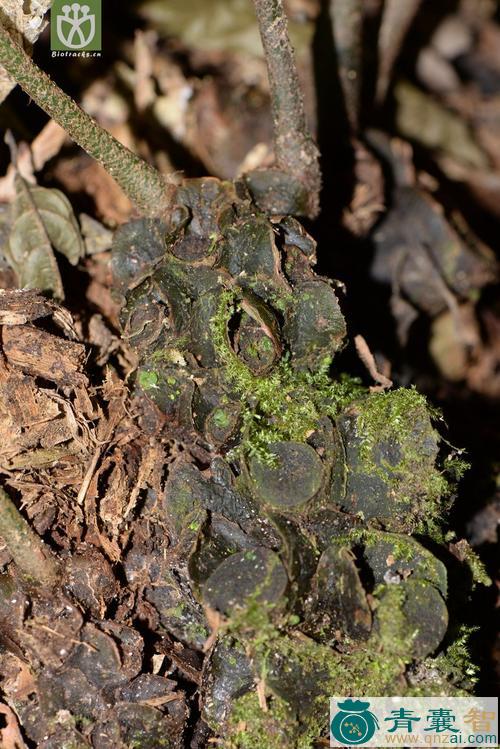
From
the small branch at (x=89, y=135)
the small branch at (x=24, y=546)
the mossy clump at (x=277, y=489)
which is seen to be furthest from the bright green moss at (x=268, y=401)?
the small branch at (x=24, y=546)

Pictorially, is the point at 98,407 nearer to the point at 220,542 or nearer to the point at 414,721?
the point at 220,542

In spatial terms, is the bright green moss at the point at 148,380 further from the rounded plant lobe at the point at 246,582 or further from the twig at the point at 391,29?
the twig at the point at 391,29

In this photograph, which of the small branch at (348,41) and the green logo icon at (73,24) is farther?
the small branch at (348,41)

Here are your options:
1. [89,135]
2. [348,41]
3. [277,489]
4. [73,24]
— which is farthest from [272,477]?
[348,41]

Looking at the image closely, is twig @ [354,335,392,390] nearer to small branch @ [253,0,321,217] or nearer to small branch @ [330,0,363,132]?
small branch @ [253,0,321,217]

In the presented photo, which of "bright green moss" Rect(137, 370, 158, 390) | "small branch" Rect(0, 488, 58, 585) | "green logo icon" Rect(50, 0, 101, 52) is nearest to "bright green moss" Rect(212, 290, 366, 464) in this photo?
"bright green moss" Rect(137, 370, 158, 390)

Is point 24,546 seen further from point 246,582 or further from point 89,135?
point 89,135

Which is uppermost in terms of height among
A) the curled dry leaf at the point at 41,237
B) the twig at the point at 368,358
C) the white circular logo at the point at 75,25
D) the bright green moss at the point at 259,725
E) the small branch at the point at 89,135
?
the white circular logo at the point at 75,25
